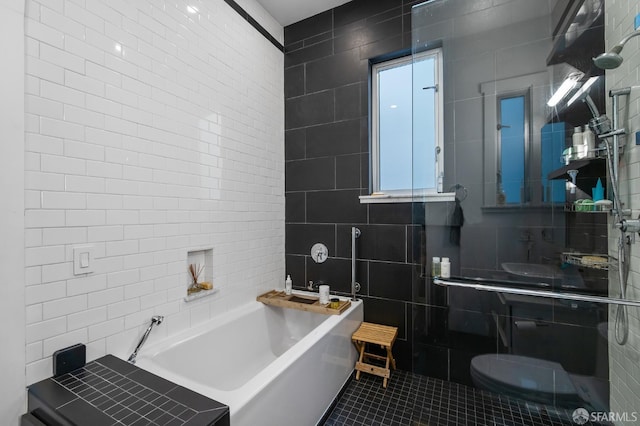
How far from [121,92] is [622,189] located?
8.94ft

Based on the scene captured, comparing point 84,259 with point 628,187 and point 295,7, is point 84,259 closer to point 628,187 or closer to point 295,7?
point 295,7

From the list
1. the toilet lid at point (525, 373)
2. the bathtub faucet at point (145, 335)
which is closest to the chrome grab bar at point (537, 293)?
the toilet lid at point (525, 373)

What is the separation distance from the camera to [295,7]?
2.54m

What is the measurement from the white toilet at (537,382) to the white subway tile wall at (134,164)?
1.83 metres

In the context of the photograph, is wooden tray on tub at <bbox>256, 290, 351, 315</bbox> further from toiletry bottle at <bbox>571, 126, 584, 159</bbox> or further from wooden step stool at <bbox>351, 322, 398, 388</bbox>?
toiletry bottle at <bbox>571, 126, 584, 159</bbox>

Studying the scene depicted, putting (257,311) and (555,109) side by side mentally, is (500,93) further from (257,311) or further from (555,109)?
(257,311)

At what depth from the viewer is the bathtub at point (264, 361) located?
122 centimetres

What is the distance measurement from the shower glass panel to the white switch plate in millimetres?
2026

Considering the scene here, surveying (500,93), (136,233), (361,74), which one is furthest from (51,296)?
(500,93)

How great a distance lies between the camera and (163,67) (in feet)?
5.56

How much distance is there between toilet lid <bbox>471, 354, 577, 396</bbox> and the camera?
1.74 metres

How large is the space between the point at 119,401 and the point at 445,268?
196 cm

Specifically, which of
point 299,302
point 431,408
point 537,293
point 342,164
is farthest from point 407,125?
point 431,408

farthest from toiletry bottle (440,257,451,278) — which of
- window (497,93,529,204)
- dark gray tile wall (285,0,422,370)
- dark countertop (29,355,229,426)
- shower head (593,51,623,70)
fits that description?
dark countertop (29,355,229,426)
